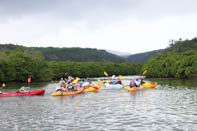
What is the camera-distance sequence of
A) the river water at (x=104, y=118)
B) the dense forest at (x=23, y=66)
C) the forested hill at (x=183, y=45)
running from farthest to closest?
the forested hill at (x=183, y=45) → the dense forest at (x=23, y=66) → the river water at (x=104, y=118)

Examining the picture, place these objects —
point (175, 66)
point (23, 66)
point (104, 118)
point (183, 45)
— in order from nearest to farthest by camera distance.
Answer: point (104, 118)
point (23, 66)
point (175, 66)
point (183, 45)

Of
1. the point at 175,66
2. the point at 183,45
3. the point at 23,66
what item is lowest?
the point at 175,66

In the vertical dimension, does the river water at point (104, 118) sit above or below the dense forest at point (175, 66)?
below

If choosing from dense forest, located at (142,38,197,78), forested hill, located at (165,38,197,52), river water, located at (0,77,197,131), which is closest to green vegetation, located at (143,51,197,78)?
dense forest, located at (142,38,197,78)

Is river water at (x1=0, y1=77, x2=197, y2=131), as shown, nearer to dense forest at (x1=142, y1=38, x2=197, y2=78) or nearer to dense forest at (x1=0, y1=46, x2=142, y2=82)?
dense forest at (x1=0, y1=46, x2=142, y2=82)

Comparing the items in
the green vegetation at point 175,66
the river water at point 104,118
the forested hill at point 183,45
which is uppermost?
the forested hill at point 183,45

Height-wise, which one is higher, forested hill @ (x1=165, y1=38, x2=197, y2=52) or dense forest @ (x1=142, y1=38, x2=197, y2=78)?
forested hill @ (x1=165, y1=38, x2=197, y2=52)

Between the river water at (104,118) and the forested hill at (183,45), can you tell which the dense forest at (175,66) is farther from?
the river water at (104,118)

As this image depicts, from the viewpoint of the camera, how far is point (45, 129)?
18797mm

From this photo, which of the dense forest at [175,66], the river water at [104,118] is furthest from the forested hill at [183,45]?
the river water at [104,118]

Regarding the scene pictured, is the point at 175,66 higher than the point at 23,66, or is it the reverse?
the point at 23,66

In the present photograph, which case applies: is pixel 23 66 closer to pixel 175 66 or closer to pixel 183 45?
pixel 175 66

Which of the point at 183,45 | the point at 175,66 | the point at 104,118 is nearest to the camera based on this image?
the point at 104,118

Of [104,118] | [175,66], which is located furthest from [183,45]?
[104,118]
